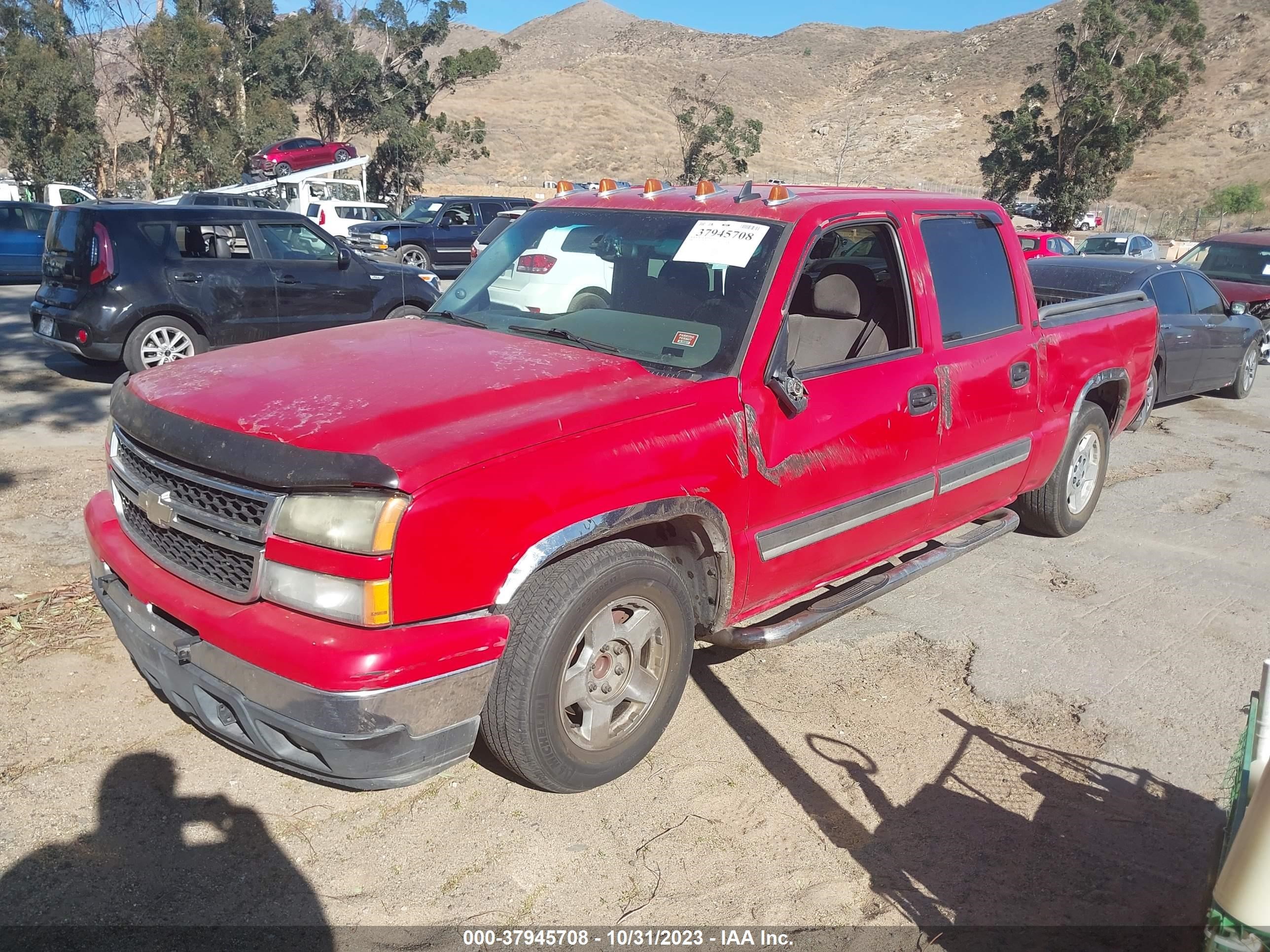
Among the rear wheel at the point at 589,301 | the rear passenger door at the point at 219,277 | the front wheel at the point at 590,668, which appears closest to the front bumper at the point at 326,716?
the front wheel at the point at 590,668

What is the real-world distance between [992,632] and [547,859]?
2640 millimetres

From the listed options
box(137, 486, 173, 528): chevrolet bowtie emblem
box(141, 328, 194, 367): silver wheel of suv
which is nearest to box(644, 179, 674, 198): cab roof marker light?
box(137, 486, 173, 528): chevrolet bowtie emblem

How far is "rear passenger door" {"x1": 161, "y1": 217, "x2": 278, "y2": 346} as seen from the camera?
9102 mm

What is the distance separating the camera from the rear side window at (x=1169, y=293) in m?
9.76

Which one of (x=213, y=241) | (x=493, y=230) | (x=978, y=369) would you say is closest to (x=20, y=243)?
(x=213, y=241)

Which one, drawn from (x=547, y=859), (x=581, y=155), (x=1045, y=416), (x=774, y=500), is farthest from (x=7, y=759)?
(x=581, y=155)

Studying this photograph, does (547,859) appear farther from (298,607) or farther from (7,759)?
(7,759)

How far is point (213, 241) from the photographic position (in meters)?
9.40

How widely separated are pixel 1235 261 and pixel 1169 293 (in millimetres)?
5751

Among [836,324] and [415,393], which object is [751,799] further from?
[836,324]

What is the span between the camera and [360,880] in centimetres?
288

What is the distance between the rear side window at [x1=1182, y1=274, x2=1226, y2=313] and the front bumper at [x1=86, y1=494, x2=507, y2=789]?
9.97 m

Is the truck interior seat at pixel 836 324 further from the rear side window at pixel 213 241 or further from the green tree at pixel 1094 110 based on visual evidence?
the green tree at pixel 1094 110

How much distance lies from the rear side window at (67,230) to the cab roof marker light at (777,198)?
7246 mm
